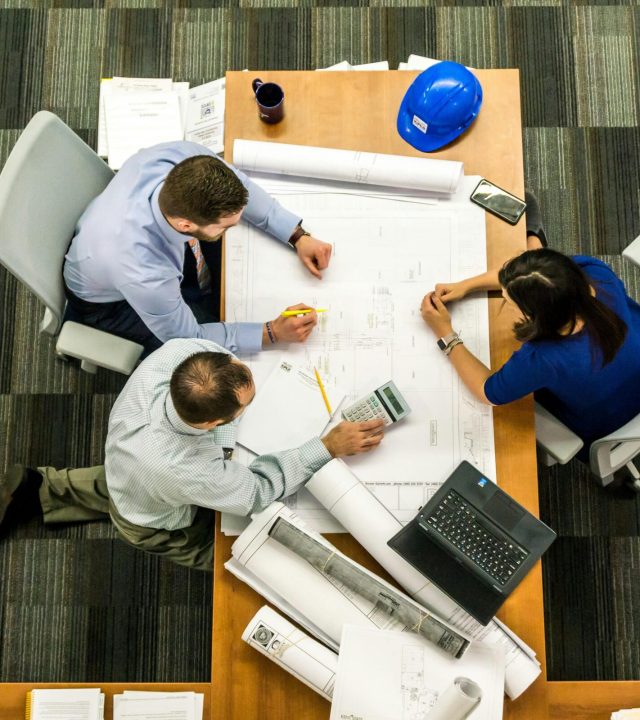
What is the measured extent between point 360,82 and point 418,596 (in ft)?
3.73

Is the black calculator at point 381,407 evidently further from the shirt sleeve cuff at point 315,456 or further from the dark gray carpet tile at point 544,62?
the dark gray carpet tile at point 544,62

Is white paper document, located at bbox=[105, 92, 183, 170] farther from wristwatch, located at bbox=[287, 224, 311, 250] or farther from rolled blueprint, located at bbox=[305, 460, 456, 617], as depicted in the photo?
rolled blueprint, located at bbox=[305, 460, 456, 617]

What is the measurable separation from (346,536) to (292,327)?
44cm

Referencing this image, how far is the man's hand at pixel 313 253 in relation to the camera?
144cm

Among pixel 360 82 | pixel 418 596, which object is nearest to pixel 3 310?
pixel 360 82

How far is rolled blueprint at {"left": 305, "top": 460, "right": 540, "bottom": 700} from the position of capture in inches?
48.1

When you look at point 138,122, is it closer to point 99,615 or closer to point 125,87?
point 125,87

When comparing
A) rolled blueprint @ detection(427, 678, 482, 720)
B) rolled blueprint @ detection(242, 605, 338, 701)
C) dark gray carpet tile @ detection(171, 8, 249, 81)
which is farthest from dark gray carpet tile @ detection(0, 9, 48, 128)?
rolled blueprint @ detection(427, 678, 482, 720)

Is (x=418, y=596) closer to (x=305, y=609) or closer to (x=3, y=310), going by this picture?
(x=305, y=609)

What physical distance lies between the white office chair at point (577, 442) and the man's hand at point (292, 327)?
0.53 m

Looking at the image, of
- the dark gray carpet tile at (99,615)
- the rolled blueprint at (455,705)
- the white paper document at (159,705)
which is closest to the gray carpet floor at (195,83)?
the dark gray carpet tile at (99,615)

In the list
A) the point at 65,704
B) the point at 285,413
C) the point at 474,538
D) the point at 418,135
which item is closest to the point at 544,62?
the point at 418,135

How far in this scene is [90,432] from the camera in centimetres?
216

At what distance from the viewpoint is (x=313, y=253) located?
1.44 meters
